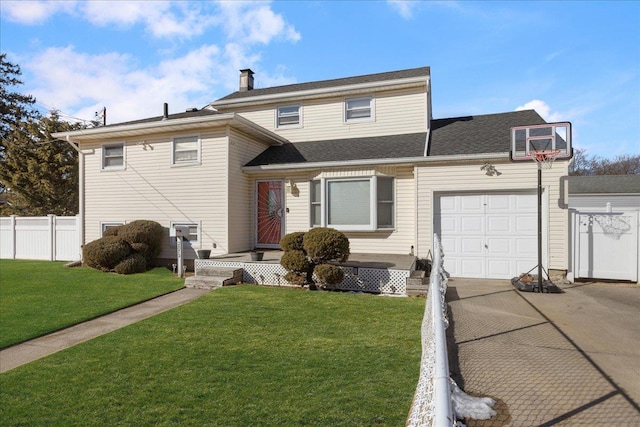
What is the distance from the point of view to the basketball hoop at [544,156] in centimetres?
792

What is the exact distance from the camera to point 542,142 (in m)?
8.97

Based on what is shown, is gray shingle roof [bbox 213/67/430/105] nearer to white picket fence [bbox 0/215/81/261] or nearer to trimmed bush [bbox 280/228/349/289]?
trimmed bush [bbox 280/228/349/289]

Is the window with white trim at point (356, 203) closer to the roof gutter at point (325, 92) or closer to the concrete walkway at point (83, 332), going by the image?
the roof gutter at point (325, 92)

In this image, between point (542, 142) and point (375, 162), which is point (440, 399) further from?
point (542, 142)

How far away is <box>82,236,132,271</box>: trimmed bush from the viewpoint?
1027 cm

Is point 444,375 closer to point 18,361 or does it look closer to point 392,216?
Result: point 18,361

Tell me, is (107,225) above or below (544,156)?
below

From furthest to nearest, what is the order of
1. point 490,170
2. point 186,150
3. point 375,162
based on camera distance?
point 186,150
point 375,162
point 490,170

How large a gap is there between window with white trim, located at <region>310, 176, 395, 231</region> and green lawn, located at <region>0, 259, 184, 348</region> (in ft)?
15.5

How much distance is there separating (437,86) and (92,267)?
14605mm

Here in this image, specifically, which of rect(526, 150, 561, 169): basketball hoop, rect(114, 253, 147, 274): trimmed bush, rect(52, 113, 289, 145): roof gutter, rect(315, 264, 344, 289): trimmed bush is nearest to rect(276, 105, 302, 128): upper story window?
rect(52, 113, 289, 145): roof gutter

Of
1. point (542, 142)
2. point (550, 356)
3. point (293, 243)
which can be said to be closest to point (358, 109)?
point (542, 142)

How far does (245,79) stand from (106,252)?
9.76 meters

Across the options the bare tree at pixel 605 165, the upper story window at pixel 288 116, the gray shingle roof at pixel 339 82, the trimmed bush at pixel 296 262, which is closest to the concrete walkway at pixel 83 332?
the trimmed bush at pixel 296 262
